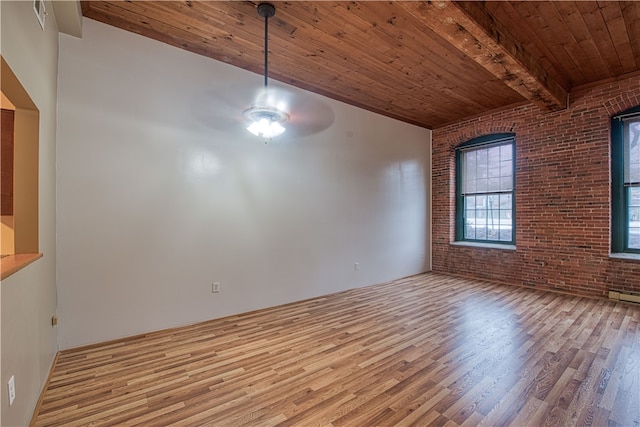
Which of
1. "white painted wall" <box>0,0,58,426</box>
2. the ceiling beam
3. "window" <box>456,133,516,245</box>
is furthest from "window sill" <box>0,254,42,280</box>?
"window" <box>456,133,516,245</box>

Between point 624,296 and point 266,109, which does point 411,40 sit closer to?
A: point 266,109

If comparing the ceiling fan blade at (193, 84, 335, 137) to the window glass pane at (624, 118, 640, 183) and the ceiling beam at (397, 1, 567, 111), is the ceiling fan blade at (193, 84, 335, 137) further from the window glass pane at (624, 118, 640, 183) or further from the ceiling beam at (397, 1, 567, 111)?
the window glass pane at (624, 118, 640, 183)

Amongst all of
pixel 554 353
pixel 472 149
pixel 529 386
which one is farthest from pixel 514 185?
pixel 529 386

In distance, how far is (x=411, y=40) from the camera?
3.11 m

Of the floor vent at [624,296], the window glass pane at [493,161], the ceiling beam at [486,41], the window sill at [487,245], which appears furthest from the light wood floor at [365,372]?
the ceiling beam at [486,41]

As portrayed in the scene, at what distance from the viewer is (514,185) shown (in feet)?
16.9

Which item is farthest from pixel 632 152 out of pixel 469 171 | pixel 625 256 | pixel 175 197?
pixel 175 197

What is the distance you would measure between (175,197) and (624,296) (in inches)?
237

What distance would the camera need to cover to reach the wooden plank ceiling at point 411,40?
8.63ft

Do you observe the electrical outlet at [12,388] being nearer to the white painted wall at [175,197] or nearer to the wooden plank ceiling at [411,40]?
the white painted wall at [175,197]

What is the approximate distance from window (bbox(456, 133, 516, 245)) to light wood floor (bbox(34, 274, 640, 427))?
6.74 feet

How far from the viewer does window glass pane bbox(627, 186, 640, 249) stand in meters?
4.13

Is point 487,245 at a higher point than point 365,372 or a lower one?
higher

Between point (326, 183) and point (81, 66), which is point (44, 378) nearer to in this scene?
point (81, 66)
